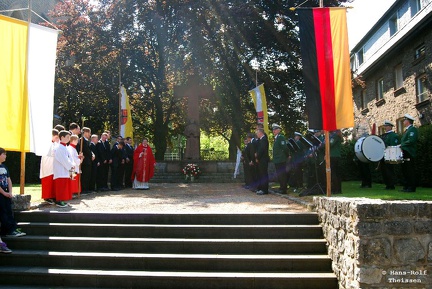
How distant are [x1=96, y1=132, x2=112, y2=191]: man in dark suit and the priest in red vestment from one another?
1.22m

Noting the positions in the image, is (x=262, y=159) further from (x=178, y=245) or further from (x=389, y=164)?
(x=178, y=245)

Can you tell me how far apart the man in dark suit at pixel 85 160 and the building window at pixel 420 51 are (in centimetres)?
1683

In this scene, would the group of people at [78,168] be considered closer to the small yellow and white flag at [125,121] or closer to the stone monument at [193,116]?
the small yellow and white flag at [125,121]

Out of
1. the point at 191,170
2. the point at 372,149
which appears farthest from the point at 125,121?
the point at 372,149

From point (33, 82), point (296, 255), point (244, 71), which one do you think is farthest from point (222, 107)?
point (296, 255)

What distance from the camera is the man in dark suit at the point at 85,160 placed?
490 inches

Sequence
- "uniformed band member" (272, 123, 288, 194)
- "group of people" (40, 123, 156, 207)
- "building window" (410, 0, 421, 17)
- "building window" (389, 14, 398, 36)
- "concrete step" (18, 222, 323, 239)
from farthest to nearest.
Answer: "building window" (389, 14, 398, 36)
"building window" (410, 0, 421, 17)
"uniformed band member" (272, 123, 288, 194)
"group of people" (40, 123, 156, 207)
"concrete step" (18, 222, 323, 239)

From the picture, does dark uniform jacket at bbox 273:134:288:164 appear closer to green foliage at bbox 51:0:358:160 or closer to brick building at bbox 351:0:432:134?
green foliage at bbox 51:0:358:160

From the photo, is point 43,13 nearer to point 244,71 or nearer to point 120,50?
point 120,50

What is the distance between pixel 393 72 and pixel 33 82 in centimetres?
2118

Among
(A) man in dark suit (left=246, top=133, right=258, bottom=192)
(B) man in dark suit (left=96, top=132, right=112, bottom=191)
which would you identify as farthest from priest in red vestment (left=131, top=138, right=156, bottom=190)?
(A) man in dark suit (left=246, top=133, right=258, bottom=192)

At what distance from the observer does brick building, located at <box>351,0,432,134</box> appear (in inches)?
770

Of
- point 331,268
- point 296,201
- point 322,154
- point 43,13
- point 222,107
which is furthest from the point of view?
point 43,13

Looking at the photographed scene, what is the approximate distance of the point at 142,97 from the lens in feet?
88.8
